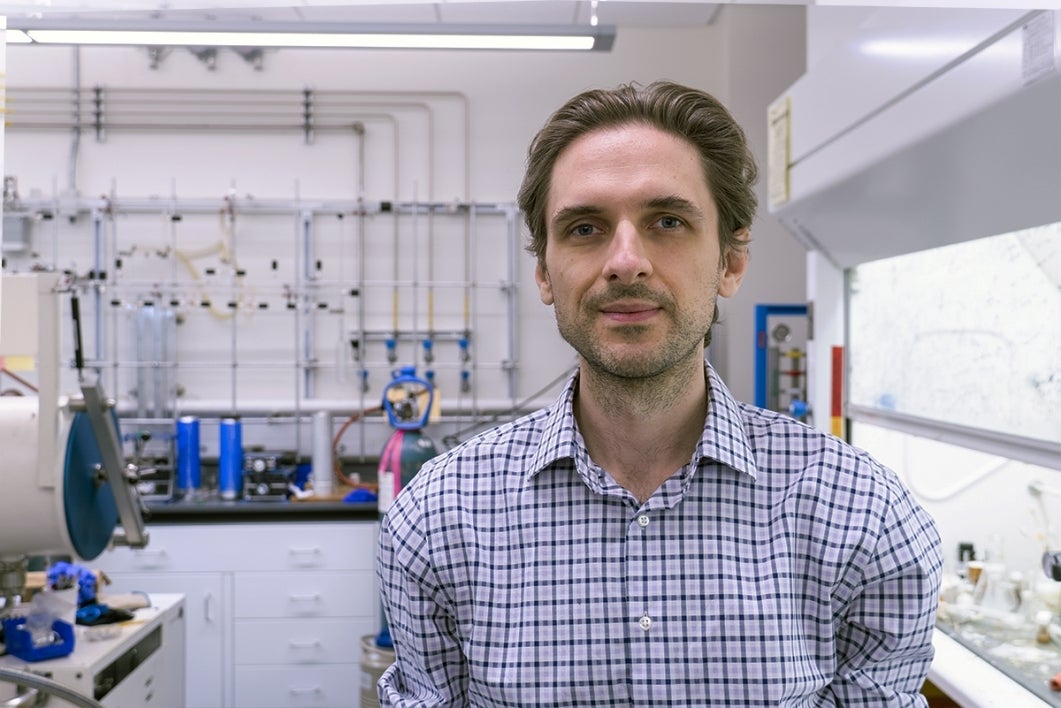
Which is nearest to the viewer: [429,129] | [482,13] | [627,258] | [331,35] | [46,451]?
[627,258]

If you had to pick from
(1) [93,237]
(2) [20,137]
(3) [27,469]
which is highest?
(2) [20,137]

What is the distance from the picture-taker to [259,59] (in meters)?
4.63

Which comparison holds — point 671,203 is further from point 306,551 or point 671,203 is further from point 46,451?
point 306,551

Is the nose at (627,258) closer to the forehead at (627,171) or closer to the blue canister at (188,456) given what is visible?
the forehead at (627,171)

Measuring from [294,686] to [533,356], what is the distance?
1.85m

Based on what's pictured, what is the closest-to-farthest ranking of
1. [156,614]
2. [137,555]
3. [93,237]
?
[156,614]
[137,555]
[93,237]

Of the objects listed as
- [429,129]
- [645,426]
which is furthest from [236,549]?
[645,426]

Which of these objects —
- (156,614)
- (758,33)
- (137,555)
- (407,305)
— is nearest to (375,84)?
(407,305)

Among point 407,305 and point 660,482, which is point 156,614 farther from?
point 407,305

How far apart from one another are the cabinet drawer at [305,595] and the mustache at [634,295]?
311 cm

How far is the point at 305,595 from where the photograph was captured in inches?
155

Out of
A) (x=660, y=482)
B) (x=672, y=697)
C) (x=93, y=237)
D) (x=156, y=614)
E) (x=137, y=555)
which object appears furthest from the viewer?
(x=93, y=237)

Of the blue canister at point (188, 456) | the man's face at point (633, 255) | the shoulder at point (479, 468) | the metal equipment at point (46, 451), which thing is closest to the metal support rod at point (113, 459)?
the metal equipment at point (46, 451)

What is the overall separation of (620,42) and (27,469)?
3580 mm
